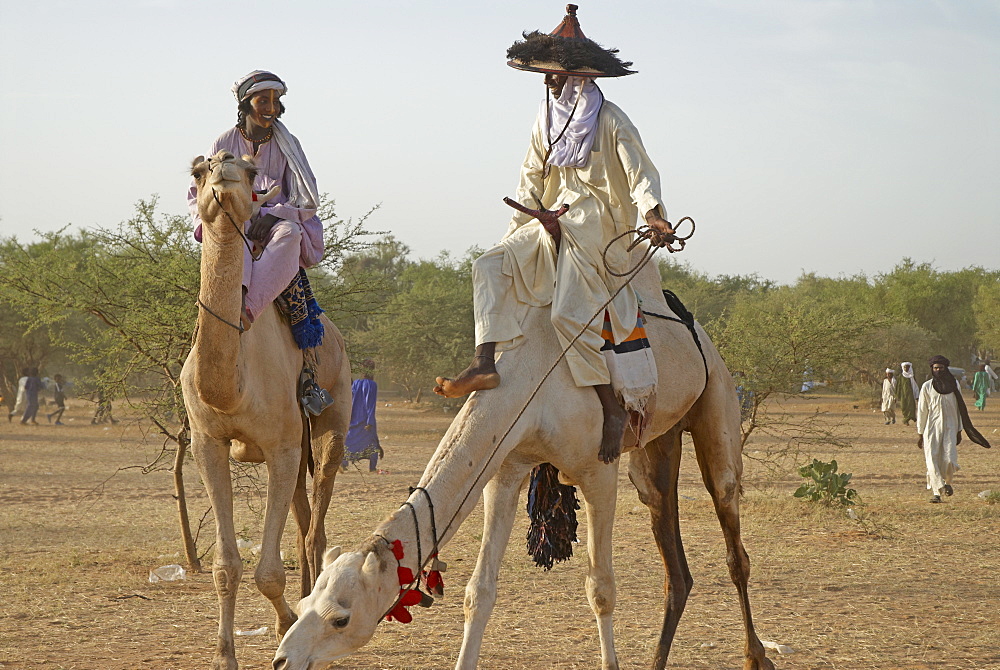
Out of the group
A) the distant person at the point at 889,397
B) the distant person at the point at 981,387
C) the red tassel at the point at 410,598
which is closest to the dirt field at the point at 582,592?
the red tassel at the point at 410,598

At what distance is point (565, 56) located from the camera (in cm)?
540

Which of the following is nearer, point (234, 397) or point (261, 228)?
point (234, 397)

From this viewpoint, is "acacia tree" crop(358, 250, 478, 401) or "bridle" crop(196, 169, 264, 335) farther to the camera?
"acacia tree" crop(358, 250, 478, 401)

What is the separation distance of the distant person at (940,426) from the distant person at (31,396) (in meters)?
Answer: 23.7

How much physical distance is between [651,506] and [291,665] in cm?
337

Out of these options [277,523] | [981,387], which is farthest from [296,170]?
[981,387]

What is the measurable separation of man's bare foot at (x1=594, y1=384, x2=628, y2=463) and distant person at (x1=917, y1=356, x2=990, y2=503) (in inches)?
Result: 387

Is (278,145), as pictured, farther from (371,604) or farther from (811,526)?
(811,526)

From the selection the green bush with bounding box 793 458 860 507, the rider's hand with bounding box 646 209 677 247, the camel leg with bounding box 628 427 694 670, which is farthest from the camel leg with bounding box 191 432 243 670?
the green bush with bounding box 793 458 860 507

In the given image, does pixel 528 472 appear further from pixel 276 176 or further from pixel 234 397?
pixel 276 176

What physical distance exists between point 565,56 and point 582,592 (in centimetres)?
426

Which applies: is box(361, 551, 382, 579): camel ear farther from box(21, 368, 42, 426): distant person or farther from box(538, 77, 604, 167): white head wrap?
box(21, 368, 42, 426): distant person

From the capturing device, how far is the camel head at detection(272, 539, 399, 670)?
10.7 feet

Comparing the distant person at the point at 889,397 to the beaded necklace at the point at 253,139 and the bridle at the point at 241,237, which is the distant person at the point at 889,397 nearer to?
the beaded necklace at the point at 253,139
